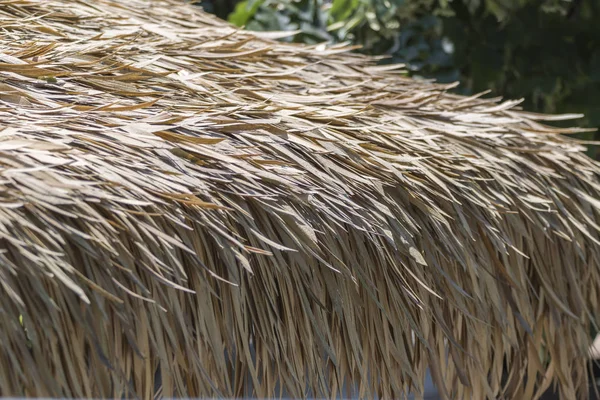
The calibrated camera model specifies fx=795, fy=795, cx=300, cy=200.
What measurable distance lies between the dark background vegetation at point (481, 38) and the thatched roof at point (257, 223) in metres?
0.90

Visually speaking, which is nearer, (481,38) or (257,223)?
(257,223)

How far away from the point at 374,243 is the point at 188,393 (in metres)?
0.32

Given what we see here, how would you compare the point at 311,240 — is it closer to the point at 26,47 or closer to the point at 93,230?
the point at 93,230

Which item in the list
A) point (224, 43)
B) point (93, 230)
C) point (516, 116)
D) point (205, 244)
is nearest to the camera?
point (93, 230)

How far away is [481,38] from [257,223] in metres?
1.80

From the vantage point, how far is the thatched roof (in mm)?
855

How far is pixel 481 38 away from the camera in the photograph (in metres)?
2.61

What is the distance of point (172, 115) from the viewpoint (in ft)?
3.56

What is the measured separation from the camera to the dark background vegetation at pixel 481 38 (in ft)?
8.18

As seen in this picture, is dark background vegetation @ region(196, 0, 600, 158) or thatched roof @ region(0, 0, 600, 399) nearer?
thatched roof @ region(0, 0, 600, 399)

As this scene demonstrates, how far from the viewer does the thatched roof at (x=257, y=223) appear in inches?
33.7

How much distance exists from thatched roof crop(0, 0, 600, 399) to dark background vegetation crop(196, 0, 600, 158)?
0.90 meters

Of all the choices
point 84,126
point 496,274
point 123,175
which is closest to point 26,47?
point 84,126

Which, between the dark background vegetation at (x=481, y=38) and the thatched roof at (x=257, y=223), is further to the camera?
the dark background vegetation at (x=481, y=38)
